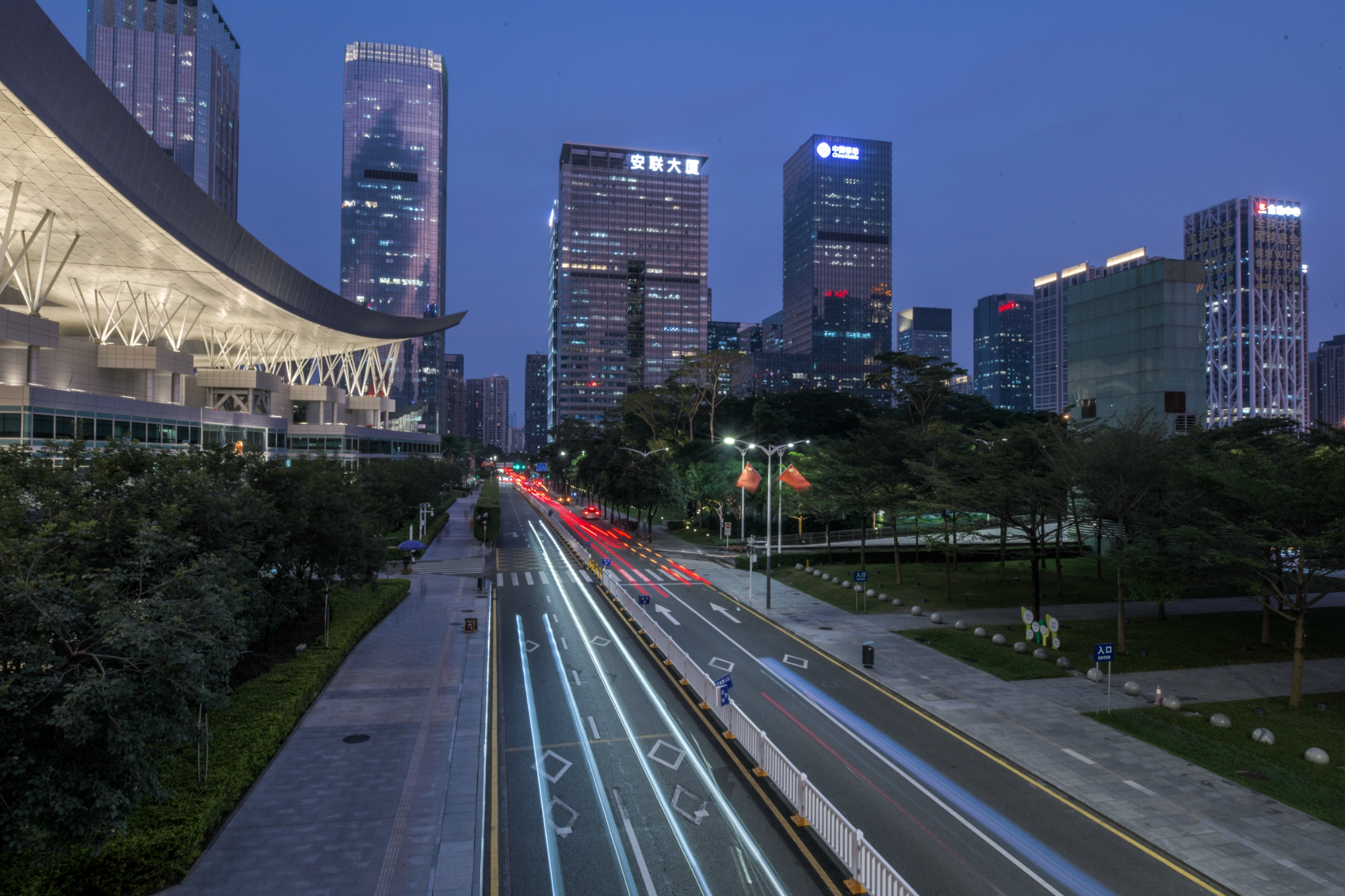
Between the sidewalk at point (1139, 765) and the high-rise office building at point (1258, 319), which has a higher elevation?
the high-rise office building at point (1258, 319)

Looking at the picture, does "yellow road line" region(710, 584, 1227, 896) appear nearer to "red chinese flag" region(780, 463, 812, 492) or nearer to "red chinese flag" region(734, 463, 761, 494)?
"red chinese flag" region(780, 463, 812, 492)

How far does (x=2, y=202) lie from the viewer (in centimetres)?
4100

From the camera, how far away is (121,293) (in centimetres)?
6203

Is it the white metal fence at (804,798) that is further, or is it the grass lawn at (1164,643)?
the grass lawn at (1164,643)

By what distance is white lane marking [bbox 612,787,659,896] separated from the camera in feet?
39.4

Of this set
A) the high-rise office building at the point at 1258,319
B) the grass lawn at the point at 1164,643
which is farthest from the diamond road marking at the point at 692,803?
the high-rise office building at the point at 1258,319

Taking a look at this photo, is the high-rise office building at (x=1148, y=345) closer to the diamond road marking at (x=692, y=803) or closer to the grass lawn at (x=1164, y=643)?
the grass lawn at (x=1164, y=643)

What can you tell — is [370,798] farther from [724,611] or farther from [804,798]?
[724,611]

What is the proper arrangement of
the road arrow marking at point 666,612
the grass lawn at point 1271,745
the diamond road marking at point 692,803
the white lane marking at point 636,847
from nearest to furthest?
the white lane marking at point 636,847, the diamond road marking at point 692,803, the grass lawn at point 1271,745, the road arrow marking at point 666,612

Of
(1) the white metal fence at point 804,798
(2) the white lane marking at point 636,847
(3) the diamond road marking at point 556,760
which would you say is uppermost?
(1) the white metal fence at point 804,798

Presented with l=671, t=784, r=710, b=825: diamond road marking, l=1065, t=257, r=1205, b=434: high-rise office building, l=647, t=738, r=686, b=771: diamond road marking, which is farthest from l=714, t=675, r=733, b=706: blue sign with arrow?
l=1065, t=257, r=1205, b=434: high-rise office building

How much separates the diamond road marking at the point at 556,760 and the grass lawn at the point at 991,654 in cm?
1546

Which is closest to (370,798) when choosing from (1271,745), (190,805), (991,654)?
(190,805)

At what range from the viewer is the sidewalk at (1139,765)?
41.9ft
